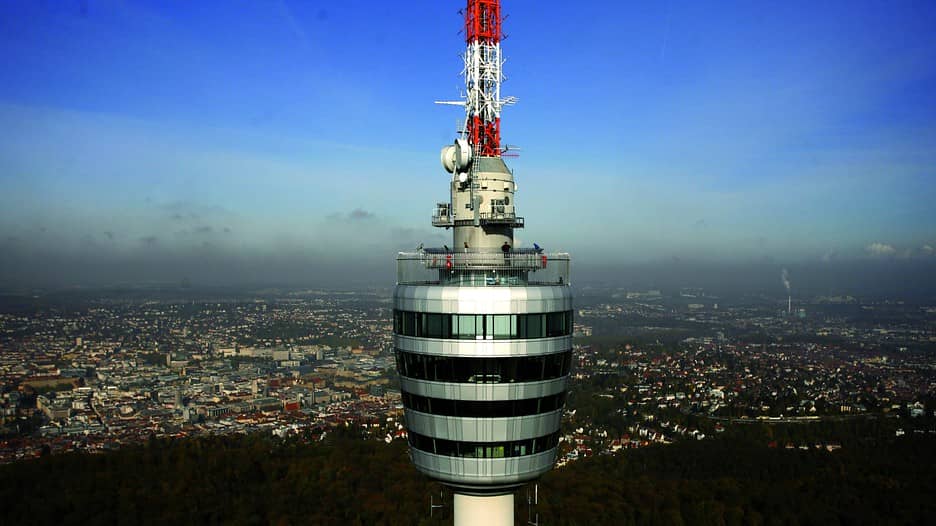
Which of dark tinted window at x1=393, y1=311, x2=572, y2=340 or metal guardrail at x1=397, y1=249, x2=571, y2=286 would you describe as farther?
metal guardrail at x1=397, y1=249, x2=571, y2=286

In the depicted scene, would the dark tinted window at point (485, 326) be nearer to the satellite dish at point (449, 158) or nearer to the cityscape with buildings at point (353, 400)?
the satellite dish at point (449, 158)

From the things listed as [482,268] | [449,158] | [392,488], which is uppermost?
[449,158]

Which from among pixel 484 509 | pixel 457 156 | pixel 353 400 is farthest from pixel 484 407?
pixel 353 400

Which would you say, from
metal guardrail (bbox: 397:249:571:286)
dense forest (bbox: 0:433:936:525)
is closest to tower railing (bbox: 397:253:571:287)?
metal guardrail (bbox: 397:249:571:286)

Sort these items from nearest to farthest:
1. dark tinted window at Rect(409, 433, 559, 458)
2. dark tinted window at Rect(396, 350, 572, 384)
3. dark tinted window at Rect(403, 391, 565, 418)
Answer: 1. dark tinted window at Rect(396, 350, 572, 384)
2. dark tinted window at Rect(403, 391, 565, 418)
3. dark tinted window at Rect(409, 433, 559, 458)

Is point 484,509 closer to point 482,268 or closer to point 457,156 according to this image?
point 482,268

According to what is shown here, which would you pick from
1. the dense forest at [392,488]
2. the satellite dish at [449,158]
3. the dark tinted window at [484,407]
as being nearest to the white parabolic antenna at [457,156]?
the satellite dish at [449,158]

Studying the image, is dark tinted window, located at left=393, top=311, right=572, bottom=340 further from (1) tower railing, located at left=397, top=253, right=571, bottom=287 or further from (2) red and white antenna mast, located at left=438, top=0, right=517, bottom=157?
(2) red and white antenna mast, located at left=438, top=0, right=517, bottom=157
